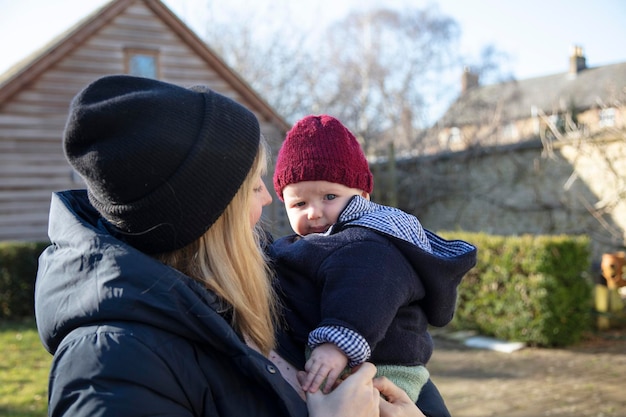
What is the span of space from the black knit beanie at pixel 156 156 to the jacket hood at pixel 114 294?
94 millimetres

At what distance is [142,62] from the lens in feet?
52.7

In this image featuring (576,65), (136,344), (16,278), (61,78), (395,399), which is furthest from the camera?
(576,65)

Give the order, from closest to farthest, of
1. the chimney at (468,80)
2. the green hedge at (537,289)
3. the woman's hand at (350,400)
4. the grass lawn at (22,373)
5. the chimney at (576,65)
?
the woman's hand at (350,400) → the grass lawn at (22,373) → the green hedge at (537,289) → the chimney at (468,80) → the chimney at (576,65)

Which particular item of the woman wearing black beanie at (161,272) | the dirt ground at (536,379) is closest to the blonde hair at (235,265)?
the woman wearing black beanie at (161,272)

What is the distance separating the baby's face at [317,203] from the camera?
7.39 ft

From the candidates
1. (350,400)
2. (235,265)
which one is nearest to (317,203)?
(235,265)

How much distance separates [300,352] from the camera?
187 cm

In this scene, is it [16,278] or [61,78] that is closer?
[16,278]

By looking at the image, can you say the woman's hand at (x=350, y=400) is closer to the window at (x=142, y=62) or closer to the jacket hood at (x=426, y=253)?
the jacket hood at (x=426, y=253)

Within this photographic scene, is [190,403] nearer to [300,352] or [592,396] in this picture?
[300,352]

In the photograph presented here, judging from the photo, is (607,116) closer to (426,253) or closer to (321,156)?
(321,156)

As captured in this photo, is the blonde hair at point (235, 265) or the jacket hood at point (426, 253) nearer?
the blonde hair at point (235, 265)

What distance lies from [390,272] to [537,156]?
46.9 ft

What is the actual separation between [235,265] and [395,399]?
0.63 metres
